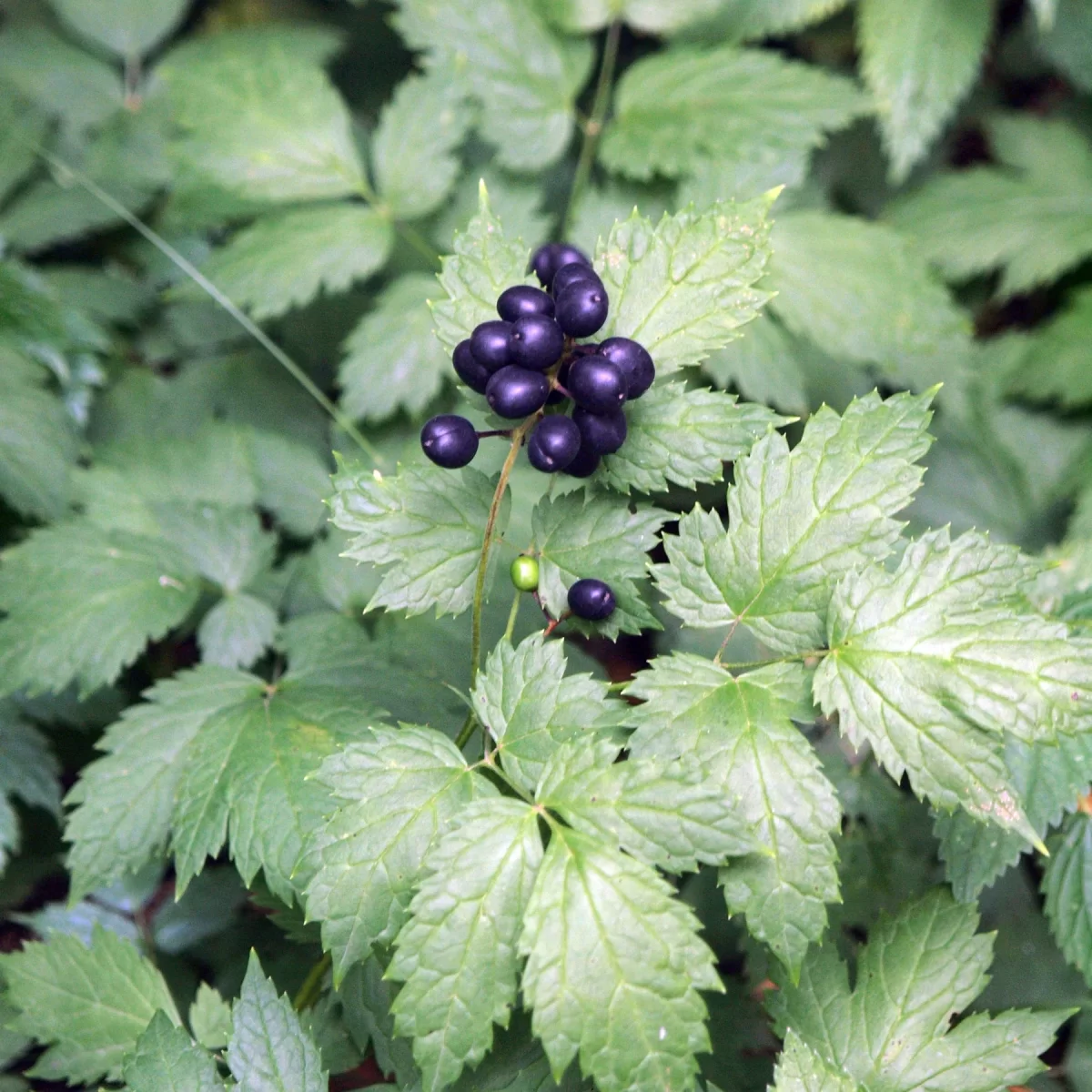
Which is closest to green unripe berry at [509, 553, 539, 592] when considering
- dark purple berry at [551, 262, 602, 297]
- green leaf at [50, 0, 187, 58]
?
dark purple berry at [551, 262, 602, 297]

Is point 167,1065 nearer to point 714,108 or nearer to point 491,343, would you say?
point 491,343

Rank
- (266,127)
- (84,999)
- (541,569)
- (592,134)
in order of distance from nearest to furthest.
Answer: (541,569)
(84,999)
(266,127)
(592,134)

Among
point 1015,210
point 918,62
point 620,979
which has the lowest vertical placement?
point 620,979

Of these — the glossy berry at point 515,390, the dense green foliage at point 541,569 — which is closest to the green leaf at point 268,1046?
the dense green foliage at point 541,569

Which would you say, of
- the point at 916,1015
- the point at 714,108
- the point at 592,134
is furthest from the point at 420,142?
the point at 916,1015

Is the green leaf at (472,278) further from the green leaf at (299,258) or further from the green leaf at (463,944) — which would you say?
the green leaf at (299,258)
